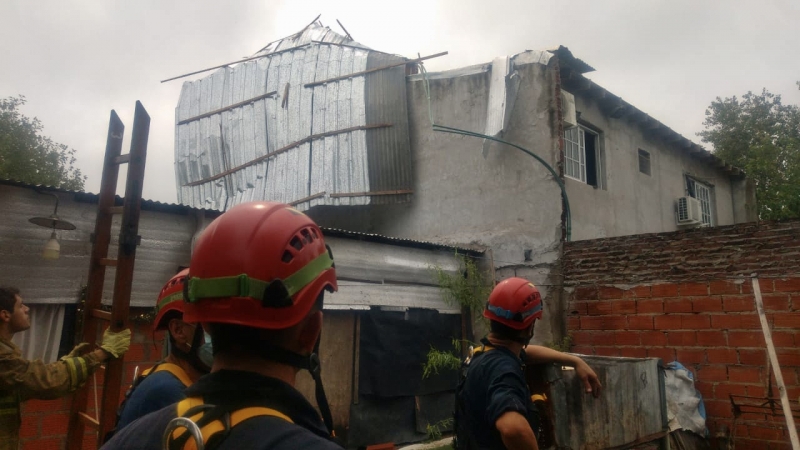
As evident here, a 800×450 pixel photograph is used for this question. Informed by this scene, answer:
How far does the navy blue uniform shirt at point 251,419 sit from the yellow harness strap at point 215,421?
12mm

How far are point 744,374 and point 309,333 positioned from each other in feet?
20.2

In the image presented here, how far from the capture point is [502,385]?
262 centimetres

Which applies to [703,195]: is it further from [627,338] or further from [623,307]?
[627,338]

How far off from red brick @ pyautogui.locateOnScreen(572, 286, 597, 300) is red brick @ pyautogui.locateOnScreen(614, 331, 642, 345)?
55cm

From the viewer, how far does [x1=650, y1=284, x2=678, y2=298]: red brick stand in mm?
6562

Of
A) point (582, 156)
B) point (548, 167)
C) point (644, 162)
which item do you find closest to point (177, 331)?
point (548, 167)

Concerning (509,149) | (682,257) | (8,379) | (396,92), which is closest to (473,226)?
(509,149)

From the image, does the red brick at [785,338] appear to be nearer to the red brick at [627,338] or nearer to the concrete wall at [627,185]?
the red brick at [627,338]

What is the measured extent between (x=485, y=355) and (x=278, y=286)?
180 centimetres

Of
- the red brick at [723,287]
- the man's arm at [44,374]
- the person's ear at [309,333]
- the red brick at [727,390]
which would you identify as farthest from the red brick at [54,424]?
the red brick at [723,287]

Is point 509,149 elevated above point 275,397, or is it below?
above

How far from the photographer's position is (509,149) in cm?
937

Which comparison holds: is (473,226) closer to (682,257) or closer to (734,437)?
(682,257)

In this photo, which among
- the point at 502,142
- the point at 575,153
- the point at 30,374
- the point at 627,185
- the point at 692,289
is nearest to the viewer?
the point at 30,374
